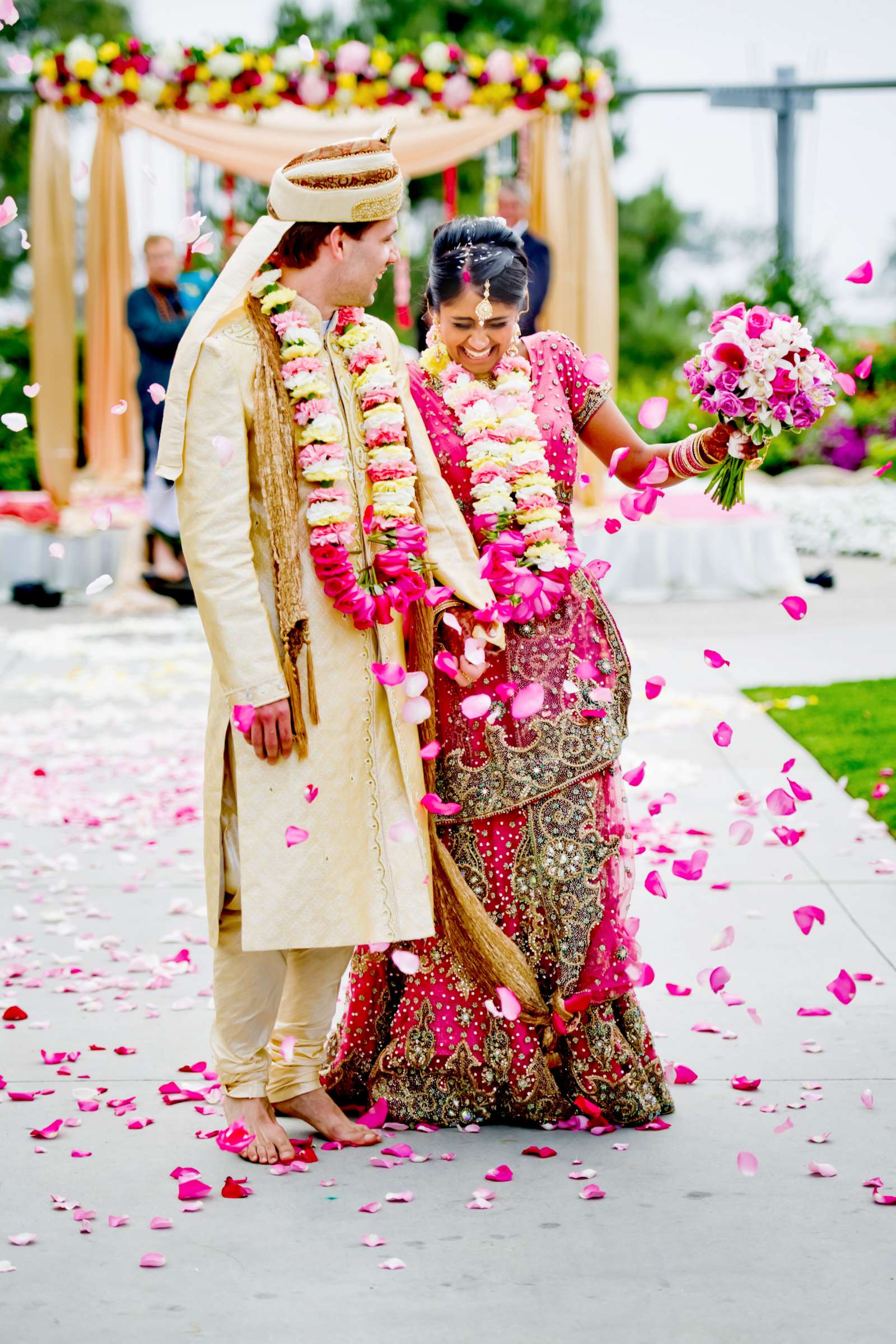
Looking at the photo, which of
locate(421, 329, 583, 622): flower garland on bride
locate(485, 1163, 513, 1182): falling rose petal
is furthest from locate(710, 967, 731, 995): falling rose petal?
locate(421, 329, 583, 622): flower garland on bride

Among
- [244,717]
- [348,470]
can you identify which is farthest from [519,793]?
[348,470]

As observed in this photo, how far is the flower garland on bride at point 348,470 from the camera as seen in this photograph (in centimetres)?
299

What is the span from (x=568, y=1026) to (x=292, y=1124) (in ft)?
2.02

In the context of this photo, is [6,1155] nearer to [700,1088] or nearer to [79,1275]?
[79,1275]

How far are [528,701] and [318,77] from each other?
364 inches

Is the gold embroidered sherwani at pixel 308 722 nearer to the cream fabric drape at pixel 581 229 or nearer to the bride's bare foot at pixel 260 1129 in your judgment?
the bride's bare foot at pixel 260 1129

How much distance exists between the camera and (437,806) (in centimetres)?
315

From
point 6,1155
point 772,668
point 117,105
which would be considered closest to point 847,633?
point 772,668

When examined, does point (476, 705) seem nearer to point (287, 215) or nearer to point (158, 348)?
point (287, 215)

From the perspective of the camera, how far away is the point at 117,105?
455 inches

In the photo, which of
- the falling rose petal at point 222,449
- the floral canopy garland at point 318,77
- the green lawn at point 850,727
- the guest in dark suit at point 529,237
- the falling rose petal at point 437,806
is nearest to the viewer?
the falling rose petal at point 222,449

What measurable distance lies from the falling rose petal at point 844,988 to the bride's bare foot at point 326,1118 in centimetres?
101

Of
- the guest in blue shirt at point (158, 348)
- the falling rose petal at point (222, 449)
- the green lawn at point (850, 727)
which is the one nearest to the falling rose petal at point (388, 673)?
the falling rose petal at point (222, 449)

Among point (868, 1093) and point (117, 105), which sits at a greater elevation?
point (117, 105)
